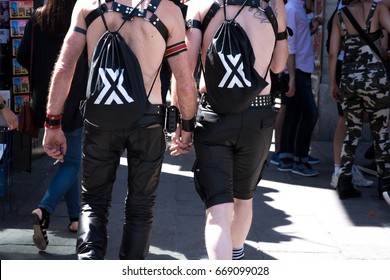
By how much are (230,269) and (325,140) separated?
6.39 m

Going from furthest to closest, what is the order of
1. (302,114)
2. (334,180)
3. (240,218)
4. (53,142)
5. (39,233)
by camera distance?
(302,114), (334,180), (39,233), (240,218), (53,142)

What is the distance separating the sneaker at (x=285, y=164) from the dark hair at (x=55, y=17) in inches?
144

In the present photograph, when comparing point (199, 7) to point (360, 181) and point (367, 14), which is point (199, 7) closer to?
point (367, 14)

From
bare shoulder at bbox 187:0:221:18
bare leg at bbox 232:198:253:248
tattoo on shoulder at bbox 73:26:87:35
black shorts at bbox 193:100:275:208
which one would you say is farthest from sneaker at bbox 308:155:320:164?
tattoo on shoulder at bbox 73:26:87:35

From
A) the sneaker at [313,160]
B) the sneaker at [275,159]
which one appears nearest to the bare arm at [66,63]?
the sneaker at [275,159]

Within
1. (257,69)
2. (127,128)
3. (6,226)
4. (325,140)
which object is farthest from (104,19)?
(325,140)

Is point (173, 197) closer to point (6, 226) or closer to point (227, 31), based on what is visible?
point (6, 226)

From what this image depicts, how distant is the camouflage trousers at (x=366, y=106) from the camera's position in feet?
22.3

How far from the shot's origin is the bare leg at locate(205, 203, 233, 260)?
4137 millimetres

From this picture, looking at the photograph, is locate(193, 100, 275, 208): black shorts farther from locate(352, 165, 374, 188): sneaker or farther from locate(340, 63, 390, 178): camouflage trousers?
locate(352, 165, 374, 188): sneaker

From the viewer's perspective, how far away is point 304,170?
26.9 feet

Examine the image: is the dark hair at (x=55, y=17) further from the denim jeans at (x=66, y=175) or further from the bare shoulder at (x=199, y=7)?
the bare shoulder at (x=199, y=7)

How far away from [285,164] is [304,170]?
12.2 inches

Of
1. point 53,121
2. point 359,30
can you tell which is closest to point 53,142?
point 53,121
